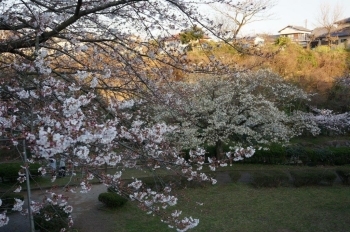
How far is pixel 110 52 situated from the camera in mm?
4285

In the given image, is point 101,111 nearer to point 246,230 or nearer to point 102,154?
point 102,154

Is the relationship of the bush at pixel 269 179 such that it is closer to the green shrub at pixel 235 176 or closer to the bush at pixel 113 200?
the green shrub at pixel 235 176

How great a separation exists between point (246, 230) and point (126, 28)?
13.1ft

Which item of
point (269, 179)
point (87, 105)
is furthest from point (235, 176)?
point (87, 105)

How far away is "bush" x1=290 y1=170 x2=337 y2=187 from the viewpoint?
9.31 meters

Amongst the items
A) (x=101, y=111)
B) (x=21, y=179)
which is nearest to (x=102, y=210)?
(x=101, y=111)

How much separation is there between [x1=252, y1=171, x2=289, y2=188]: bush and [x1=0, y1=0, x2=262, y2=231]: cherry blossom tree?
18.2ft

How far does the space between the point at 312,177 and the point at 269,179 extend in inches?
47.6

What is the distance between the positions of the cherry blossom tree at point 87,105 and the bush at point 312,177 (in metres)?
6.20

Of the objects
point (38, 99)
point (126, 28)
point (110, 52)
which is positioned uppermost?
point (126, 28)

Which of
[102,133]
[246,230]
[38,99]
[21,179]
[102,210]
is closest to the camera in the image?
[102,133]

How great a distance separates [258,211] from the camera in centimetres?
720

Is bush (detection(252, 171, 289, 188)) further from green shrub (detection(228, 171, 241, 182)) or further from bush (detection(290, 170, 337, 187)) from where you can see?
green shrub (detection(228, 171, 241, 182))

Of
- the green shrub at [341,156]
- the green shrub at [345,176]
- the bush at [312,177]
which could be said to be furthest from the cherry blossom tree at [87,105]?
the green shrub at [341,156]
